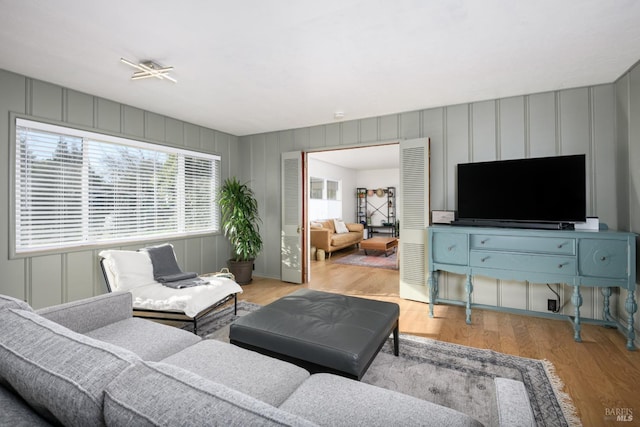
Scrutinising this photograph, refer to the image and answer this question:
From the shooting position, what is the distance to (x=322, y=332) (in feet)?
6.36

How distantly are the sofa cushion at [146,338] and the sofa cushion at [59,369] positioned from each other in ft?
2.66

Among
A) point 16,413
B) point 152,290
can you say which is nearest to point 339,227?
point 152,290

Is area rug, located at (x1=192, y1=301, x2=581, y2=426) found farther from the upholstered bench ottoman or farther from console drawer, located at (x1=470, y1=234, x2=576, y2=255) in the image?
console drawer, located at (x1=470, y1=234, x2=576, y2=255)

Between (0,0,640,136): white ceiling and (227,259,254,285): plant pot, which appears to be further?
(227,259,254,285): plant pot

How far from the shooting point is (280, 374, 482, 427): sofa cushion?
1060mm

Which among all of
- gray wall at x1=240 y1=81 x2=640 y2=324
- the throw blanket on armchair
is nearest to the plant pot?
the throw blanket on armchair

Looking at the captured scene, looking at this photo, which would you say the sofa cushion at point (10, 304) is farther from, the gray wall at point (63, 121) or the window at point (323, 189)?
the window at point (323, 189)

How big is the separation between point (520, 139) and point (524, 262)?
1467 millimetres

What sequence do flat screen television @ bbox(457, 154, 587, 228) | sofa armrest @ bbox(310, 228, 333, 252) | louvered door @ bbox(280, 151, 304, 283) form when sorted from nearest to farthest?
flat screen television @ bbox(457, 154, 587, 228)
louvered door @ bbox(280, 151, 304, 283)
sofa armrest @ bbox(310, 228, 333, 252)

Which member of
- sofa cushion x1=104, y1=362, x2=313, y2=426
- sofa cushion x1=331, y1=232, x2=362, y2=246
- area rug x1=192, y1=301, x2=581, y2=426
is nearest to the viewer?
sofa cushion x1=104, y1=362, x2=313, y2=426

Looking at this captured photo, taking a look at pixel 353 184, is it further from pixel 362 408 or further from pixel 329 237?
pixel 362 408

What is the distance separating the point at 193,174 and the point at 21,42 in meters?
2.49

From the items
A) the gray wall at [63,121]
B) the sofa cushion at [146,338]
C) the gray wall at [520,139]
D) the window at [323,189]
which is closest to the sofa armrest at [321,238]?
the window at [323,189]

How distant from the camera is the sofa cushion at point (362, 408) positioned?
1.06 meters
